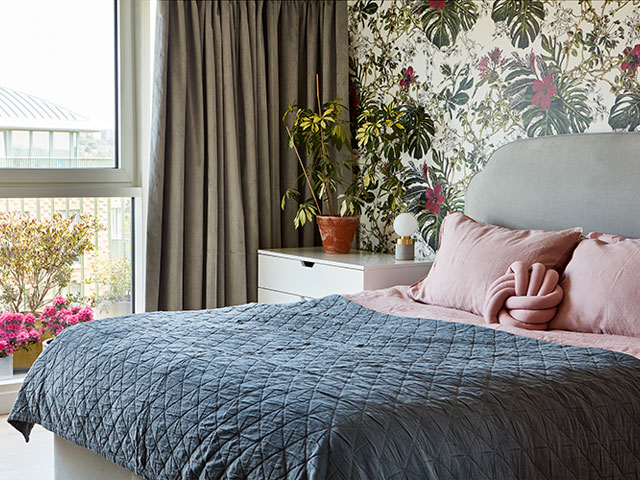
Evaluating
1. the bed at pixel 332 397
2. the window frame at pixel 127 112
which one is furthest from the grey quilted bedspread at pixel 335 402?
the window frame at pixel 127 112

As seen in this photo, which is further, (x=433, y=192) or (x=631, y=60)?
(x=433, y=192)

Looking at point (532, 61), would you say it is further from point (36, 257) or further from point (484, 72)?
point (36, 257)

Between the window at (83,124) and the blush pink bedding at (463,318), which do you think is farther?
the window at (83,124)

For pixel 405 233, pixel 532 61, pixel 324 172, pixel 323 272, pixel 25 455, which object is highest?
pixel 532 61

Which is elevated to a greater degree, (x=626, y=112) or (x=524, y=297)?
(x=626, y=112)

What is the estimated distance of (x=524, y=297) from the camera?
95.3 inches

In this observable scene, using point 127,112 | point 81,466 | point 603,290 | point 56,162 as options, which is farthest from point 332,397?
point 127,112

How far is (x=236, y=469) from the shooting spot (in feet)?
5.02

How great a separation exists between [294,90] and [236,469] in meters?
2.75

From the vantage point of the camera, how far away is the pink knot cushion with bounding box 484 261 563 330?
7.80 ft

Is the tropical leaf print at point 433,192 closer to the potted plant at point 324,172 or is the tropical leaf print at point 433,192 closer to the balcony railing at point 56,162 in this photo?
the potted plant at point 324,172

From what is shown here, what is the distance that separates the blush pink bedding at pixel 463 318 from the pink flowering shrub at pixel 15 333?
1572 mm

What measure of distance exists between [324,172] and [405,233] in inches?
21.8

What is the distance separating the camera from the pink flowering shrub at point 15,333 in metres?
3.46
